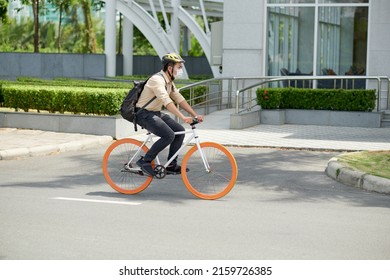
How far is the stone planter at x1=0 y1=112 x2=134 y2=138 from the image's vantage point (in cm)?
1700

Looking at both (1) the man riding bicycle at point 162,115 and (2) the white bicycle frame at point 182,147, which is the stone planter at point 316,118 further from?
(1) the man riding bicycle at point 162,115

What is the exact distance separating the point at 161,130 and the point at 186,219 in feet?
5.13

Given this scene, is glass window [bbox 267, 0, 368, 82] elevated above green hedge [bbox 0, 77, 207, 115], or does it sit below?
above

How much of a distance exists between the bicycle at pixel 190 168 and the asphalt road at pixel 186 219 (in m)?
0.18

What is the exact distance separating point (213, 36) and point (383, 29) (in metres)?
4.95

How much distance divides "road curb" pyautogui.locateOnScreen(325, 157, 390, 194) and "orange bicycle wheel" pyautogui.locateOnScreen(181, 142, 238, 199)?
2.03m

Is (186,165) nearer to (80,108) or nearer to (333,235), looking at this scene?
(333,235)

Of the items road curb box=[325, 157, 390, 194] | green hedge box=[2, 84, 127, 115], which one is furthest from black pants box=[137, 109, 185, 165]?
green hedge box=[2, 84, 127, 115]

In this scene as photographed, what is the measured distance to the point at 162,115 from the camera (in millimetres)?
10414

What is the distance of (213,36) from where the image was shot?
2569cm

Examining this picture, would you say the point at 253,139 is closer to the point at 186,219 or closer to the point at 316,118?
the point at 316,118

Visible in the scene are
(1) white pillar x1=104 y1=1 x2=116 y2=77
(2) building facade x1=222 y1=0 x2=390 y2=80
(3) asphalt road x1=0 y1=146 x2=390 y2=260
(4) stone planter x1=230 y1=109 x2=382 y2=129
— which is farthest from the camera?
(1) white pillar x1=104 y1=1 x2=116 y2=77

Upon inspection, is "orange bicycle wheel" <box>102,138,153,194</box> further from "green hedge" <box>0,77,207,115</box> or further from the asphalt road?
"green hedge" <box>0,77,207,115</box>
